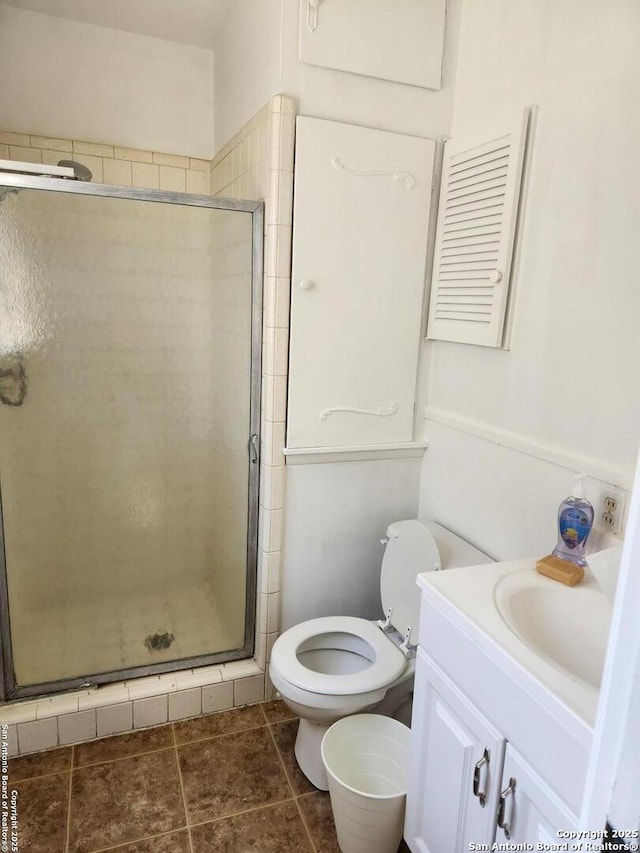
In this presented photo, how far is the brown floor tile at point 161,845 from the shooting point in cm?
156

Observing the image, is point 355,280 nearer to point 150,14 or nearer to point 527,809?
point 150,14

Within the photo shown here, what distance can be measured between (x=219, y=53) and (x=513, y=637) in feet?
8.33

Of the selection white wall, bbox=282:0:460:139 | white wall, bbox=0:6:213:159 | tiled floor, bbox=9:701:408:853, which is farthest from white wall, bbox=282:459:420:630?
white wall, bbox=0:6:213:159

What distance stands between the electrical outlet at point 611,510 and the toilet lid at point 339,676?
2.43 ft

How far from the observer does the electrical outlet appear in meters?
1.37

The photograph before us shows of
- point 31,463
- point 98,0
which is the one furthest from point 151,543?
point 98,0

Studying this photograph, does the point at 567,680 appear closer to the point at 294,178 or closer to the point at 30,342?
the point at 294,178

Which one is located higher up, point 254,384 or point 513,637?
point 254,384

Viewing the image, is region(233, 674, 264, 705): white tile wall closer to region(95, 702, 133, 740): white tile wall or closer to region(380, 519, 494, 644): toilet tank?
region(95, 702, 133, 740): white tile wall

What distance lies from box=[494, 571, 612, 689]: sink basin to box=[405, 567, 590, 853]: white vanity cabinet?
12 cm

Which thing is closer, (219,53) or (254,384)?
(254,384)

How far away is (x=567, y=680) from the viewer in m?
0.98

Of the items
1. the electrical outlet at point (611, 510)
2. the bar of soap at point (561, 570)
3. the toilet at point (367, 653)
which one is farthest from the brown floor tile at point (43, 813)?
the electrical outlet at point (611, 510)

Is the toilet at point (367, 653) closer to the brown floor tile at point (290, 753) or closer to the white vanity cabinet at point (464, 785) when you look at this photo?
the brown floor tile at point (290, 753)
